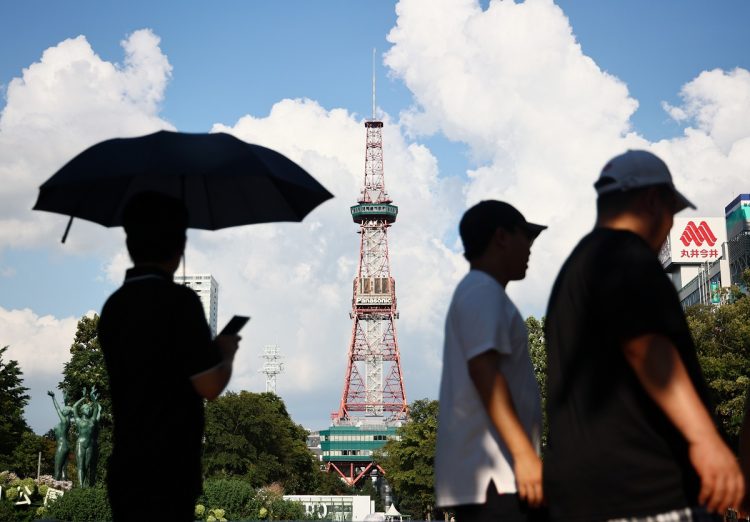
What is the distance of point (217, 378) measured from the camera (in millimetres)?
3369

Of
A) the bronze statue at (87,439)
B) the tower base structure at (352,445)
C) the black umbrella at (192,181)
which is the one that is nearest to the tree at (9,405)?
the bronze statue at (87,439)

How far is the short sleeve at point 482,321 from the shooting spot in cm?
346

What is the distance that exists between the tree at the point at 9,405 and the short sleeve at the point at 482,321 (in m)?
45.5

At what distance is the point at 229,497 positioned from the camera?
32.2 metres

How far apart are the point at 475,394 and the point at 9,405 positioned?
46700 mm

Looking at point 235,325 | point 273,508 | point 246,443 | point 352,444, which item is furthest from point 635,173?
point 352,444

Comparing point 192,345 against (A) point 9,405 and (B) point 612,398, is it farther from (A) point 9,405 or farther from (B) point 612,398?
(A) point 9,405

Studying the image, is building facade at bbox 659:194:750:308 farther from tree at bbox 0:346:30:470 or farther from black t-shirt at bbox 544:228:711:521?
black t-shirt at bbox 544:228:711:521

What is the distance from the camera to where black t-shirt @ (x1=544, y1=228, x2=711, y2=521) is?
279cm

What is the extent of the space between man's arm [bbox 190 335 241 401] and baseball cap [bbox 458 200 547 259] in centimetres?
113

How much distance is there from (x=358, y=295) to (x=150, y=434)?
101 metres

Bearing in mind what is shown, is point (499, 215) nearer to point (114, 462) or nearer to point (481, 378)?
point (481, 378)

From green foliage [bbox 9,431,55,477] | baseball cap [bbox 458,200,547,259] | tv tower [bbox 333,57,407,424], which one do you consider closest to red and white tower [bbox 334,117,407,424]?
tv tower [bbox 333,57,407,424]

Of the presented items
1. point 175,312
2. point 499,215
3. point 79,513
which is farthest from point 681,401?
point 79,513
